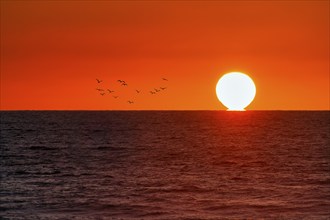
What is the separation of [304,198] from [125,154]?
4512 centimetres

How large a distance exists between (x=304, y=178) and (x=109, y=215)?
24.7m

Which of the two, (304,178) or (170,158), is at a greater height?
(170,158)

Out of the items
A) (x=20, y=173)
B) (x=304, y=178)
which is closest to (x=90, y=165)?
(x=20, y=173)

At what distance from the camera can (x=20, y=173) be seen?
64.4 m

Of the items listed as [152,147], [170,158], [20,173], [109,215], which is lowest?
[109,215]

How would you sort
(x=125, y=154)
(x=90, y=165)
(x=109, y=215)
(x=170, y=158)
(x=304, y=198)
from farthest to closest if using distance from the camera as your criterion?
1. (x=125, y=154)
2. (x=170, y=158)
3. (x=90, y=165)
4. (x=304, y=198)
5. (x=109, y=215)

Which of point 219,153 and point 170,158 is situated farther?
point 219,153

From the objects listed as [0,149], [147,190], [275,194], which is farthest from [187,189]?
[0,149]

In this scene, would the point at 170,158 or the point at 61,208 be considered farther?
the point at 170,158

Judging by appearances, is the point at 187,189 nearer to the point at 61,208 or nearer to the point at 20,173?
the point at 61,208

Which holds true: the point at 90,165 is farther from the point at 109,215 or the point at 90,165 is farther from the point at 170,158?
the point at 109,215

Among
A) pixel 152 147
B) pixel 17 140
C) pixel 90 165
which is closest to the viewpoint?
pixel 90 165

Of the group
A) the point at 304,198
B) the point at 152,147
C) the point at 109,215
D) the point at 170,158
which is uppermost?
the point at 152,147

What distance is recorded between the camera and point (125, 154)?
91.3m
